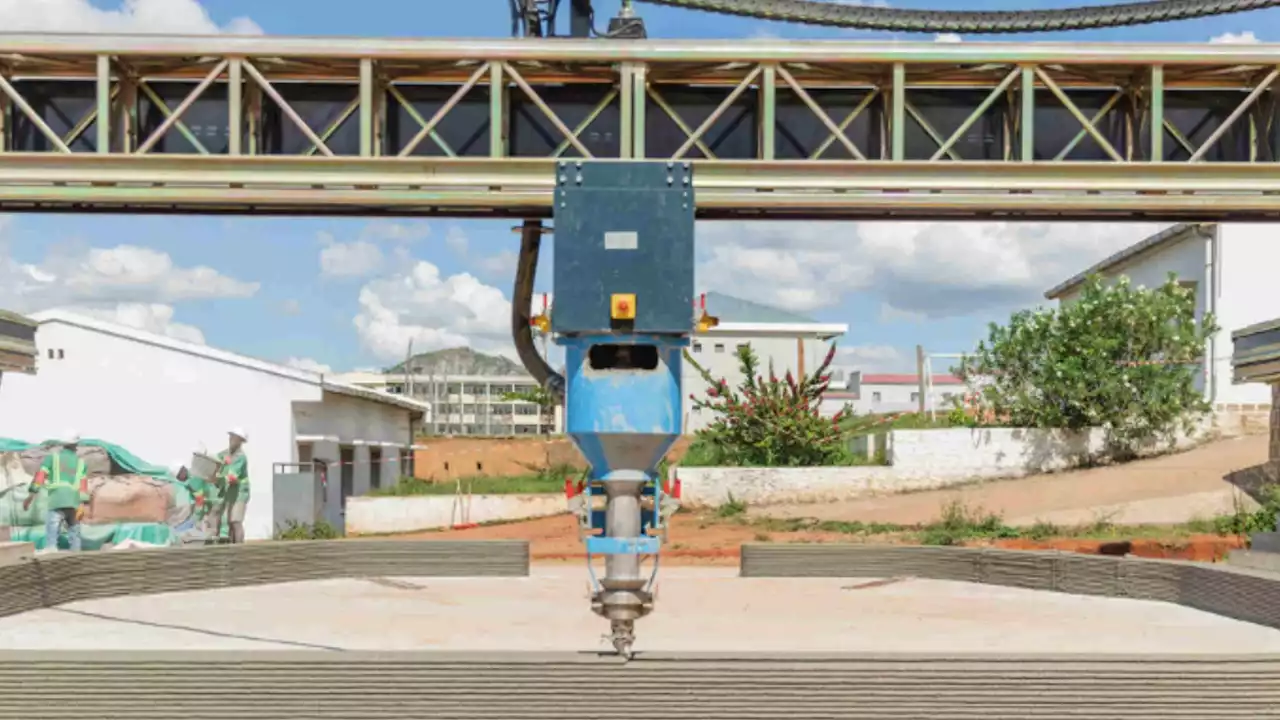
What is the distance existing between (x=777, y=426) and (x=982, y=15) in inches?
→ 380

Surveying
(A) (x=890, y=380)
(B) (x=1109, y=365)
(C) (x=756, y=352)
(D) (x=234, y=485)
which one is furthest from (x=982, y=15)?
(A) (x=890, y=380)

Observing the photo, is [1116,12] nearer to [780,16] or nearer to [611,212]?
[780,16]

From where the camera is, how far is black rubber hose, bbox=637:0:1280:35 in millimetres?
27312

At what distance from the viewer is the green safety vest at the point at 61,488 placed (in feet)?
61.6

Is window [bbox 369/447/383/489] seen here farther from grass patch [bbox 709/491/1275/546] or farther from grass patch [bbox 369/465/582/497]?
grass patch [bbox 709/491/1275/546]

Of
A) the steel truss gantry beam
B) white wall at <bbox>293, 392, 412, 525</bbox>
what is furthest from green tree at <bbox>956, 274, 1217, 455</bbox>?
the steel truss gantry beam

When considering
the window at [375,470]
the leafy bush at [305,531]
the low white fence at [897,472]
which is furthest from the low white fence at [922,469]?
the window at [375,470]

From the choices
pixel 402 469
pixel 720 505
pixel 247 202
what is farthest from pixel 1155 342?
pixel 247 202

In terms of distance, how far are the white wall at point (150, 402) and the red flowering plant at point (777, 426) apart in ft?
30.8

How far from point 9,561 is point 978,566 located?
1118cm

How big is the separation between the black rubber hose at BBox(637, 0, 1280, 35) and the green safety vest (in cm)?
1434

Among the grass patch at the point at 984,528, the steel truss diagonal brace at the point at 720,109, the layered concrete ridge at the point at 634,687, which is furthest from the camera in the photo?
the grass patch at the point at 984,528

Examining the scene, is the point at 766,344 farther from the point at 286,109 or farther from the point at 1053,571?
the point at 286,109

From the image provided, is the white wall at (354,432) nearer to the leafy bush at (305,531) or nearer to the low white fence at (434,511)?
the low white fence at (434,511)
